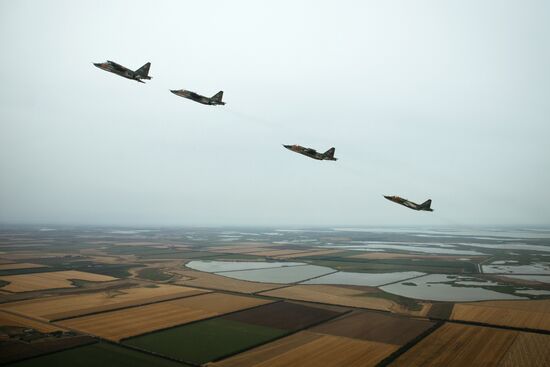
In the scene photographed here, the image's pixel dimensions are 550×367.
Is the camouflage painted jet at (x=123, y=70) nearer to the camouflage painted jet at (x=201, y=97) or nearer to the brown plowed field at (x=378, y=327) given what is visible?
the camouflage painted jet at (x=201, y=97)

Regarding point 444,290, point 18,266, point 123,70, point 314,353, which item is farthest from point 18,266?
point 444,290

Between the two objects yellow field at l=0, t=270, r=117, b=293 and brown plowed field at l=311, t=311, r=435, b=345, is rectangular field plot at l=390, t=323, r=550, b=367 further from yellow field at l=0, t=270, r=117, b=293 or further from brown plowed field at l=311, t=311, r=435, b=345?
yellow field at l=0, t=270, r=117, b=293

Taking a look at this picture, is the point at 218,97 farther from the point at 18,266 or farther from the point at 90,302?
the point at 18,266

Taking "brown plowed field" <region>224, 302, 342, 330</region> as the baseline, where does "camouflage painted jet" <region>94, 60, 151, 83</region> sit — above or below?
above

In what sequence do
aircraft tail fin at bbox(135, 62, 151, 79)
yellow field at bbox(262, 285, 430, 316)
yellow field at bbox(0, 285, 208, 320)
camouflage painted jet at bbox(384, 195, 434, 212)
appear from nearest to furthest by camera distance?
aircraft tail fin at bbox(135, 62, 151, 79) < camouflage painted jet at bbox(384, 195, 434, 212) < yellow field at bbox(0, 285, 208, 320) < yellow field at bbox(262, 285, 430, 316)

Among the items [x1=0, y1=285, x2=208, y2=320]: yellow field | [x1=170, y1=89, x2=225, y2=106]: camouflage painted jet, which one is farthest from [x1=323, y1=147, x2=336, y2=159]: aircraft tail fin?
[x1=0, y1=285, x2=208, y2=320]: yellow field

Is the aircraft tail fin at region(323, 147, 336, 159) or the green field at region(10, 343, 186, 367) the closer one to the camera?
the green field at region(10, 343, 186, 367)
